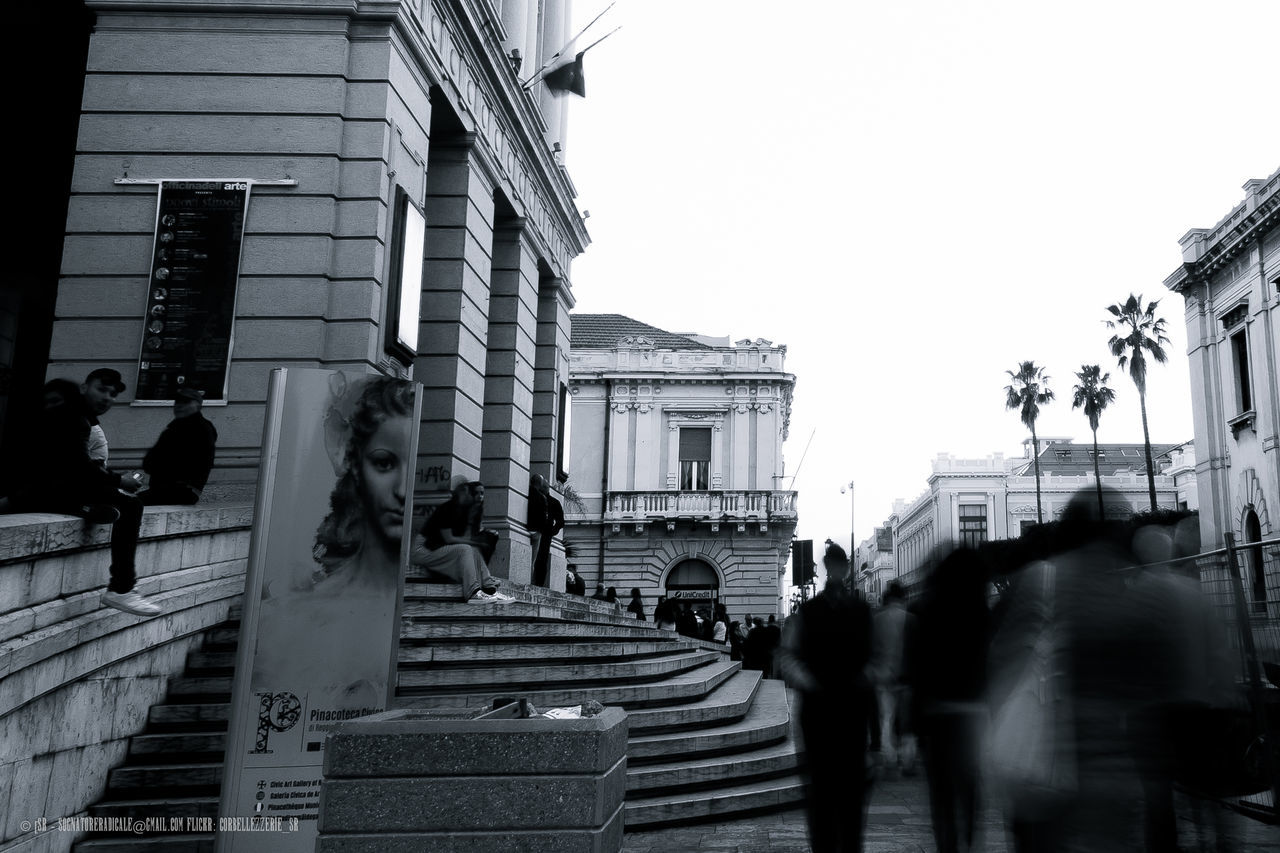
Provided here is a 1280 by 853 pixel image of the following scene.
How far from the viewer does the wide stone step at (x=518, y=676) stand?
7938 mm

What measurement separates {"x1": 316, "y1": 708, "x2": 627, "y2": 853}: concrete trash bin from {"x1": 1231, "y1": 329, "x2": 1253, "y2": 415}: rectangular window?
33.6 metres

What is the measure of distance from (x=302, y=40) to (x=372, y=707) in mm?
8567

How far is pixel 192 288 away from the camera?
10.8m

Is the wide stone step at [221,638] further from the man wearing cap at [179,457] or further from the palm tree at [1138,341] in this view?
the palm tree at [1138,341]

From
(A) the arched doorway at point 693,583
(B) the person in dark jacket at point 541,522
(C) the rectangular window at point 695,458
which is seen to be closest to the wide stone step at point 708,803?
(B) the person in dark jacket at point 541,522

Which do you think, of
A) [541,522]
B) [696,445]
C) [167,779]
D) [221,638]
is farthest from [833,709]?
[696,445]

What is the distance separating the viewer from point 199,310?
35.4ft

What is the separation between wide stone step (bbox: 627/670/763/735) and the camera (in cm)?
838

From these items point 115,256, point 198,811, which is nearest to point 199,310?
point 115,256

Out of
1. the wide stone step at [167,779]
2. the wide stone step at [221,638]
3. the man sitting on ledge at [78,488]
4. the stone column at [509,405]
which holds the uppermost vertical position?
Result: the stone column at [509,405]

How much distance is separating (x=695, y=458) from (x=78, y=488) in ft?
117

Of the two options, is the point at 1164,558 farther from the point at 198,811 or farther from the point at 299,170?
the point at 299,170

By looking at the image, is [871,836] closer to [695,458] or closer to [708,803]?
[708,803]

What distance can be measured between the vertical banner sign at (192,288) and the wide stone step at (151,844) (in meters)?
5.54
